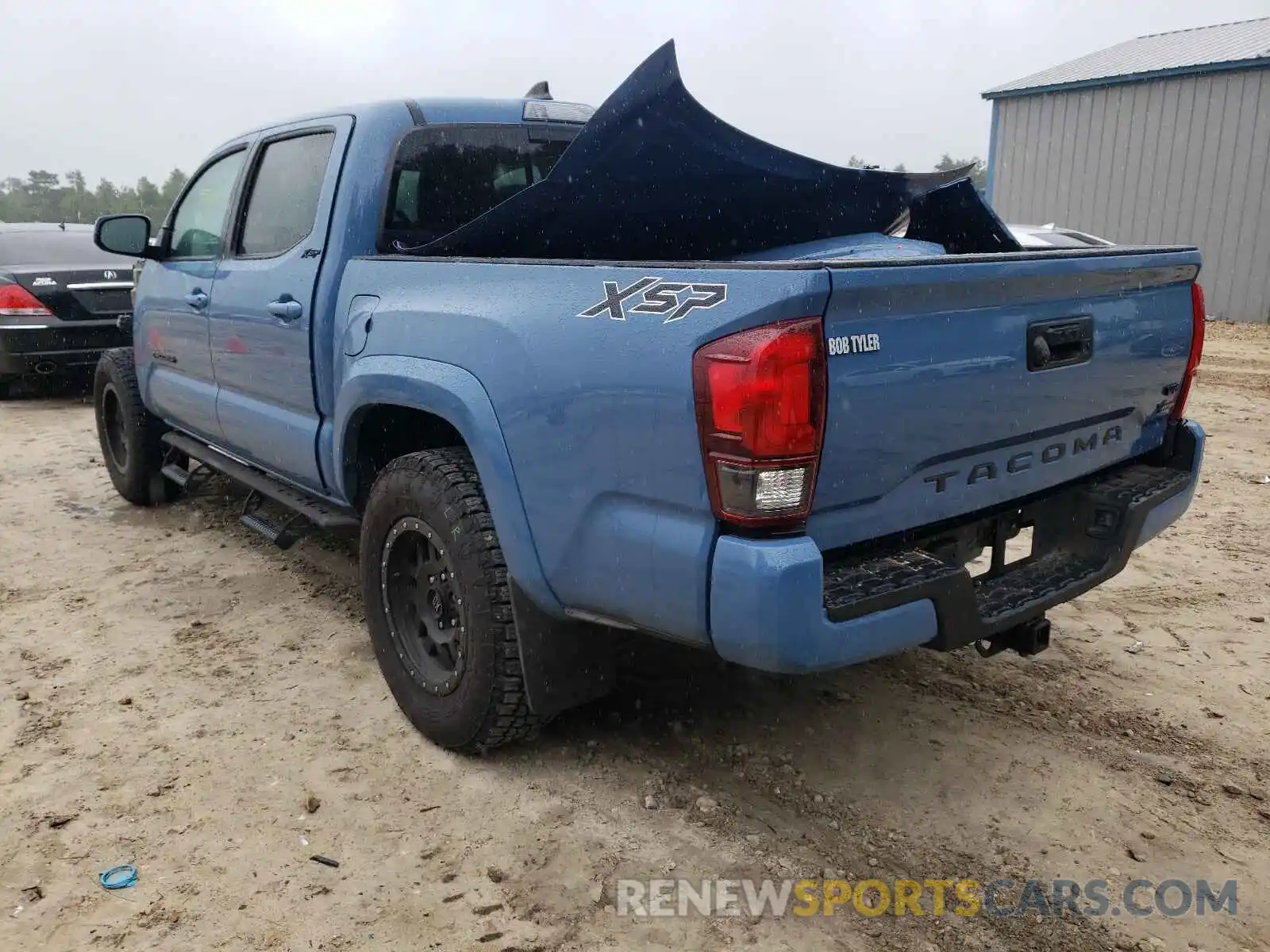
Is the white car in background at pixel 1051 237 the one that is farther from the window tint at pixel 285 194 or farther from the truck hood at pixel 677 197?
the window tint at pixel 285 194

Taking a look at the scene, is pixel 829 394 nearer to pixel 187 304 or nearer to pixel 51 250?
pixel 187 304

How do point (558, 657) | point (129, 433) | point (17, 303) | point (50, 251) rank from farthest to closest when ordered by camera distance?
1. point (50, 251)
2. point (17, 303)
3. point (129, 433)
4. point (558, 657)

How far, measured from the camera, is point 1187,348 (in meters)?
3.04

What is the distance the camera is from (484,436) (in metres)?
2.63

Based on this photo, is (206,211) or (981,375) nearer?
(981,375)

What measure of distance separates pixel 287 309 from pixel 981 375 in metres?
2.40

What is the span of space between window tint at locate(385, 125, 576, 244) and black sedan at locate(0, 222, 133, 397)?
609 cm

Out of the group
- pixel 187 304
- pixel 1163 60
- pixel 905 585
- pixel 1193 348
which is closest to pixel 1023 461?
pixel 905 585

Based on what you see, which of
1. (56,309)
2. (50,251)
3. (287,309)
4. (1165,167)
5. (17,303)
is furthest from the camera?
(1165,167)

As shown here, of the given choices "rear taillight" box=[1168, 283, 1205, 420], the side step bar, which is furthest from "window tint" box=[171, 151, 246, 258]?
"rear taillight" box=[1168, 283, 1205, 420]

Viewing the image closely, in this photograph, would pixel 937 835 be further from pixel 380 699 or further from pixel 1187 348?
pixel 380 699

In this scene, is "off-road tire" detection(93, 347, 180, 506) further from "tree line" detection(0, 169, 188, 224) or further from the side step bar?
"tree line" detection(0, 169, 188, 224)

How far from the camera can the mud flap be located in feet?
8.94

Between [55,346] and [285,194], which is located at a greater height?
[285,194]
